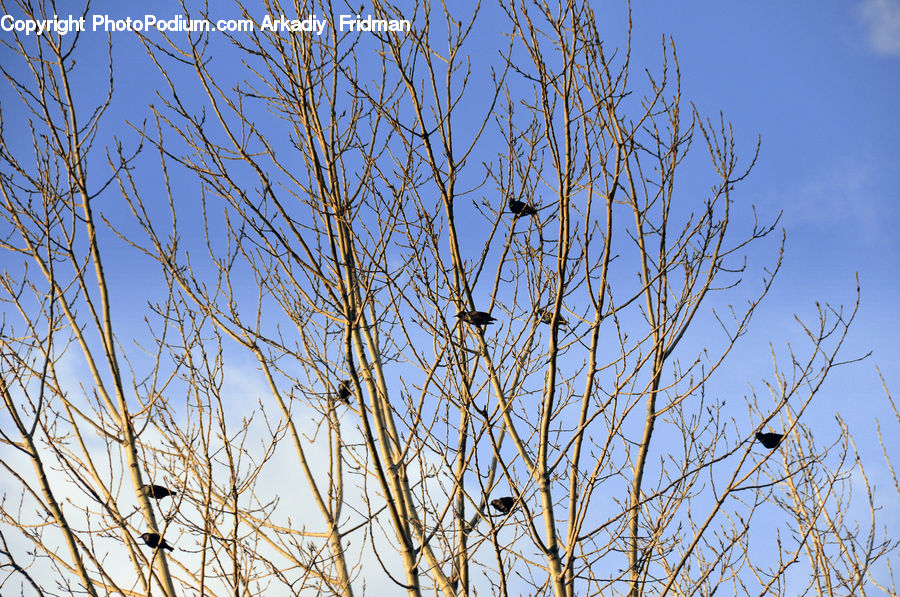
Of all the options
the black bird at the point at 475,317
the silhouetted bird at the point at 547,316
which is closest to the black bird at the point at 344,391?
the black bird at the point at 475,317

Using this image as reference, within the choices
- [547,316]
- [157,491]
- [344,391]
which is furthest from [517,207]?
[157,491]

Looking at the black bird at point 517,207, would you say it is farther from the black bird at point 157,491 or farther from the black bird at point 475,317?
the black bird at point 157,491

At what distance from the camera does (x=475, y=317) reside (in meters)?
3.01

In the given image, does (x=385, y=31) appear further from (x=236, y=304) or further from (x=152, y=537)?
(x=152, y=537)

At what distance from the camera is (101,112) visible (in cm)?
411

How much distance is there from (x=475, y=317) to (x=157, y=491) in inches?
74.8

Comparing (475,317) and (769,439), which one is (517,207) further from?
A: (769,439)

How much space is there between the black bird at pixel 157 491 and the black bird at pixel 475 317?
1749mm

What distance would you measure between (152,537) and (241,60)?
225cm

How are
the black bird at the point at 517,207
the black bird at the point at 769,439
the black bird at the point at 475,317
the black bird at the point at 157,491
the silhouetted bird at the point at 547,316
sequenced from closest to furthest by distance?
1. the black bird at the point at 475,317
2. the silhouetted bird at the point at 547,316
3. the black bird at the point at 769,439
4. the black bird at the point at 517,207
5. the black bird at the point at 157,491

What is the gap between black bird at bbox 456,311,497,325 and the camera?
300 centimetres

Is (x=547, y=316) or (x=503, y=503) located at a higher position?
(x=547, y=316)

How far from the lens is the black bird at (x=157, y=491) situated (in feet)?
11.8

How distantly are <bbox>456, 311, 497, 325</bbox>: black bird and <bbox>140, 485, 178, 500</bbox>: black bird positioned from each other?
5.74ft
